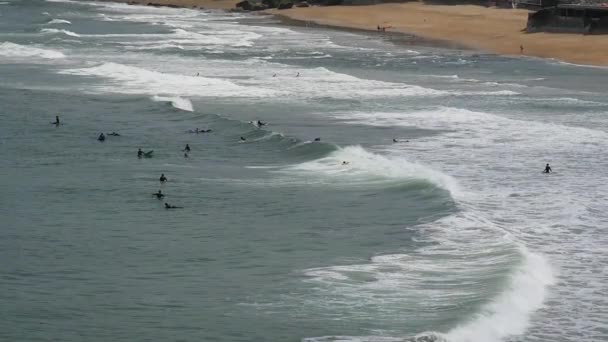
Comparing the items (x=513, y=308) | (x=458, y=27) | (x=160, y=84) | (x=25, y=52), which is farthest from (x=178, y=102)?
(x=458, y=27)

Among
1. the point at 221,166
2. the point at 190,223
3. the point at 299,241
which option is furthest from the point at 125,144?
the point at 299,241

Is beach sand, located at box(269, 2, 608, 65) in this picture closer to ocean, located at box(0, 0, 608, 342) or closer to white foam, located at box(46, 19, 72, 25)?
ocean, located at box(0, 0, 608, 342)

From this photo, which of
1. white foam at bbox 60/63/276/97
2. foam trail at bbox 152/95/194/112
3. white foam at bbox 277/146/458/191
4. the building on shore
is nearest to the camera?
white foam at bbox 277/146/458/191

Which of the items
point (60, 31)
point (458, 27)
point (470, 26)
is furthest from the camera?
point (60, 31)

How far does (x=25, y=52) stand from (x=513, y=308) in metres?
63.1

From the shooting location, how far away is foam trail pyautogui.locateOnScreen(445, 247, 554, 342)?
71.8 ft

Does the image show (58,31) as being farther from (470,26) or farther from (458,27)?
(470,26)

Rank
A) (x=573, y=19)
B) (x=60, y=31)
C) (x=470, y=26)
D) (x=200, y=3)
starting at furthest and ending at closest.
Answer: (x=200, y=3) < (x=60, y=31) < (x=470, y=26) < (x=573, y=19)

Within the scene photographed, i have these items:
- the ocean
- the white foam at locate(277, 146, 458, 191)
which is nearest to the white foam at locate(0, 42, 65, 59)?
the ocean

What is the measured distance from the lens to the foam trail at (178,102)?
53287mm

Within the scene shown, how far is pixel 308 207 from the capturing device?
3278cm

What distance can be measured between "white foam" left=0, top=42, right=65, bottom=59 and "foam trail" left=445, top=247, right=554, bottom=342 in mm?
56727

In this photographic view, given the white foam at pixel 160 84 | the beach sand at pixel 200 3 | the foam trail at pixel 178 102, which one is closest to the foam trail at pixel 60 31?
the white foam at pixel 160 84

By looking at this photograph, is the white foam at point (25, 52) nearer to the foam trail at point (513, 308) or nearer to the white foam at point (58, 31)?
the white foam at point (58, 31)
